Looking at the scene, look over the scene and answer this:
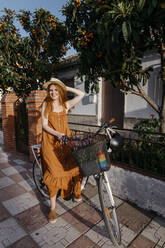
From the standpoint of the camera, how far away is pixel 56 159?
2307mm

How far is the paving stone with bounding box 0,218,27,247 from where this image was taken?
1984mm

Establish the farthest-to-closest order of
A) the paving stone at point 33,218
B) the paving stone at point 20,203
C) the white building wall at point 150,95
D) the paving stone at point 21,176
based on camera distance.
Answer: the white building wall at point 150,95, the paving stone at point 21,176, the paving stone at point 20,203, the paving stone at point 33,218

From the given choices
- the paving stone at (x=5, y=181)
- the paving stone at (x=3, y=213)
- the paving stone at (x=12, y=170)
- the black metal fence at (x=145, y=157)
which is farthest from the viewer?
the paving stone at (x=12, y=170)

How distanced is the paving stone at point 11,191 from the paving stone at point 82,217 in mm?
1200

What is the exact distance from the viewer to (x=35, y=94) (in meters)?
4.07

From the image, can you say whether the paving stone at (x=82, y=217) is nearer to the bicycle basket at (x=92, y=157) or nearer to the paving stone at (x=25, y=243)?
the paving stone at (x=25, y=243)

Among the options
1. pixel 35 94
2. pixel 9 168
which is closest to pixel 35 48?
pixel 35 94

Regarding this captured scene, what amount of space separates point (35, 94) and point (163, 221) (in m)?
3.79

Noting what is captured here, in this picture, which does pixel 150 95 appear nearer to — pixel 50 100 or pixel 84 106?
pixel 84 106

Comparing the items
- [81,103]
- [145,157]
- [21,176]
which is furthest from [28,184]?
[81,103]

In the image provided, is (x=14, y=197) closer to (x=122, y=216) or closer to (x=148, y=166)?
(x=122, y=216)

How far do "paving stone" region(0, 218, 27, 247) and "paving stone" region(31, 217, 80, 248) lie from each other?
0.20m

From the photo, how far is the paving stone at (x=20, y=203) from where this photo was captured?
2.59m

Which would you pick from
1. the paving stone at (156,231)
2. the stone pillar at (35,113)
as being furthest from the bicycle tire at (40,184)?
the paving stone at (156,231)
